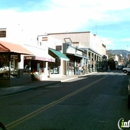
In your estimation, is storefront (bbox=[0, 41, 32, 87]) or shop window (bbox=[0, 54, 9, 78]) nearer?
storefront (bbox=[0, 41, 32, 87])

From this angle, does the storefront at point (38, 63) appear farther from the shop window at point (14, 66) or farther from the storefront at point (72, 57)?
the storefront at point (72, 57)

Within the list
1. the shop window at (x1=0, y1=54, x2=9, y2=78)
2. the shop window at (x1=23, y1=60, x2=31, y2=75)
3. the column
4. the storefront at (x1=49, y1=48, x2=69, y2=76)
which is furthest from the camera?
the storefront at (x1=49, y1=48, x2=69, y2=76)

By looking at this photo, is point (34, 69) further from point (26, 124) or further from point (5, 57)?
point (26, 124)

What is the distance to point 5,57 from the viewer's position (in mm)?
20109

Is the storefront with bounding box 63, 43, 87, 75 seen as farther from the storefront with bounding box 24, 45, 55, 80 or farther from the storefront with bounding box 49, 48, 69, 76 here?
the storefront with bounding box 24, 45, 55, 80

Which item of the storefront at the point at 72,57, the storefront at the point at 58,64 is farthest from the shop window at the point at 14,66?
the storefront at the point at 72,57

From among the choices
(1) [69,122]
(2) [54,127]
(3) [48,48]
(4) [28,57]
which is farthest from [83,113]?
(3) [48,48]

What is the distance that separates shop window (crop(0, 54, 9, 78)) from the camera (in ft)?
65.6

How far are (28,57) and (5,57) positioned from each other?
3080 mm

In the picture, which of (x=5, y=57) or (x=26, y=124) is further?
(x=5, y=57)

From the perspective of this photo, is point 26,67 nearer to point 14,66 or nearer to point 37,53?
point 37,53

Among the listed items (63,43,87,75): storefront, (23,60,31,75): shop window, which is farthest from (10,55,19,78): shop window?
(63,43,87,75): storefront

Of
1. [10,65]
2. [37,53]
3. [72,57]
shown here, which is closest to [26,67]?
[37,53]

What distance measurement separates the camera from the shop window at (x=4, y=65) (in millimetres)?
19984
